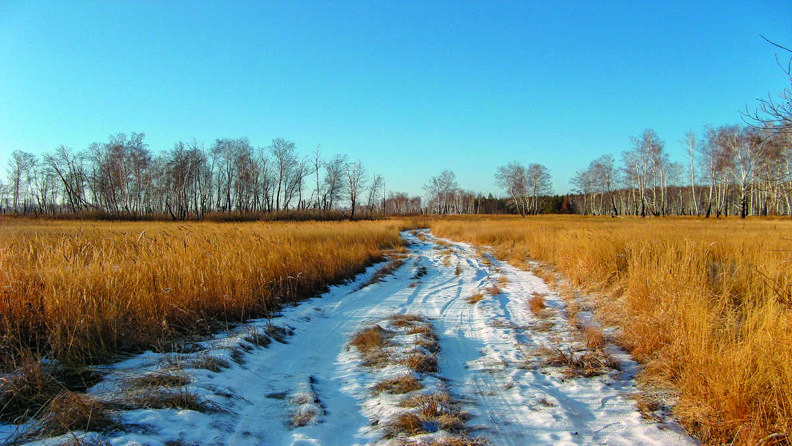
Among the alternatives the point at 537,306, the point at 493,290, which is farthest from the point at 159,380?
the point at 493,290

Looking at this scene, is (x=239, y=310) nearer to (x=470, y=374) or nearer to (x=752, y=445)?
(x=470, y=374)

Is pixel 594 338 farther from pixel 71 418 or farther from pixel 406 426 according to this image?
pixel 71 418

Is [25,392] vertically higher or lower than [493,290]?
higher

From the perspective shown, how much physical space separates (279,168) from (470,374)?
51808 mm

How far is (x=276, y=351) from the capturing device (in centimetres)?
412

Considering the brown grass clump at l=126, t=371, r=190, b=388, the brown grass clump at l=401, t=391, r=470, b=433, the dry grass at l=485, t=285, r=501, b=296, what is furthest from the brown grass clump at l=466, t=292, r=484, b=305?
the brown grass clump at l=126, t=371, r=190, b=388

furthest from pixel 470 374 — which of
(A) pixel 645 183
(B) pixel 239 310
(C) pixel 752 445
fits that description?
(A) pixel 645 183

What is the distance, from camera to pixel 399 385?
3178 millimetres

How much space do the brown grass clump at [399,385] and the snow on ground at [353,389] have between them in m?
0.08

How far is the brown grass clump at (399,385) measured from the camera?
10.1ft

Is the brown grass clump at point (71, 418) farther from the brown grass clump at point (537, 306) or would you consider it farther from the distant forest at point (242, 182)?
the distant forest at point (242, 182)

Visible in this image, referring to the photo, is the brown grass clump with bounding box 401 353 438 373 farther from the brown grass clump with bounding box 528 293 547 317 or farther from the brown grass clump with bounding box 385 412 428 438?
the brown grass clump with bounding box 528 293 547 317

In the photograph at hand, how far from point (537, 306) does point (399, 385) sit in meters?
3.98

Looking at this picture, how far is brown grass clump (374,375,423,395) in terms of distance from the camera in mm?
3092
